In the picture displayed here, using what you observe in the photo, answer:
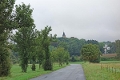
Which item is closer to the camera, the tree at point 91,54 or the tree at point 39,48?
the tree at point 39,48

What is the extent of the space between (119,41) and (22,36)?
463 ft

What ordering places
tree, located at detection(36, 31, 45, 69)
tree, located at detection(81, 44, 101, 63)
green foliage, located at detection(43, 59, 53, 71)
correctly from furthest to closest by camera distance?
tree, located at detection(81, 44, 101, 63) < tree, located at detection(36, 31, 45, 69) < green foliage, located at detection(43, 59, 53, 71)

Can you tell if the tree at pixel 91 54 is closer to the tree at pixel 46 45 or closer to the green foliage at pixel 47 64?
the tree at pixel 46 45

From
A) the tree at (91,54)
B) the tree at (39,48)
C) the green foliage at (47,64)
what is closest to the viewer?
the green foliage at (47,64)

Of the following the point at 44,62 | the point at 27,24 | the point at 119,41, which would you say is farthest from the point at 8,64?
the point at 119,41

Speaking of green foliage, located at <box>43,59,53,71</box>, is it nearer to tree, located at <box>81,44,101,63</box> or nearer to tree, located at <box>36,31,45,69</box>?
tree, located at <box>36,31,45,69</box>

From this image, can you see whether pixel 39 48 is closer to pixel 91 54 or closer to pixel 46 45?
pixel 46 45

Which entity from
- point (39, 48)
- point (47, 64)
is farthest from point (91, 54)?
point (47, 64)

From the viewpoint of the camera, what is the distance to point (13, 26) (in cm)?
2486

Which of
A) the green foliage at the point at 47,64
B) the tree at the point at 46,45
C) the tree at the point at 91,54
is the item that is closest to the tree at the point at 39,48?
the tree at the point at 46,45

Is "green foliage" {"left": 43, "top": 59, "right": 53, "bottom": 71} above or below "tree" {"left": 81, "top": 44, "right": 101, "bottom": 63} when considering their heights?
below

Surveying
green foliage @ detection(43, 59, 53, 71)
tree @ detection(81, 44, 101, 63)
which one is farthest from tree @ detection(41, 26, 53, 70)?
tree @ detection(81, 44, 101, 63)

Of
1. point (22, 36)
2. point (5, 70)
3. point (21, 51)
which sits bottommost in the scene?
point (5, 70)

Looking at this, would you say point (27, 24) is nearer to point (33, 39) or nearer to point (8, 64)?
point (8, 64)
